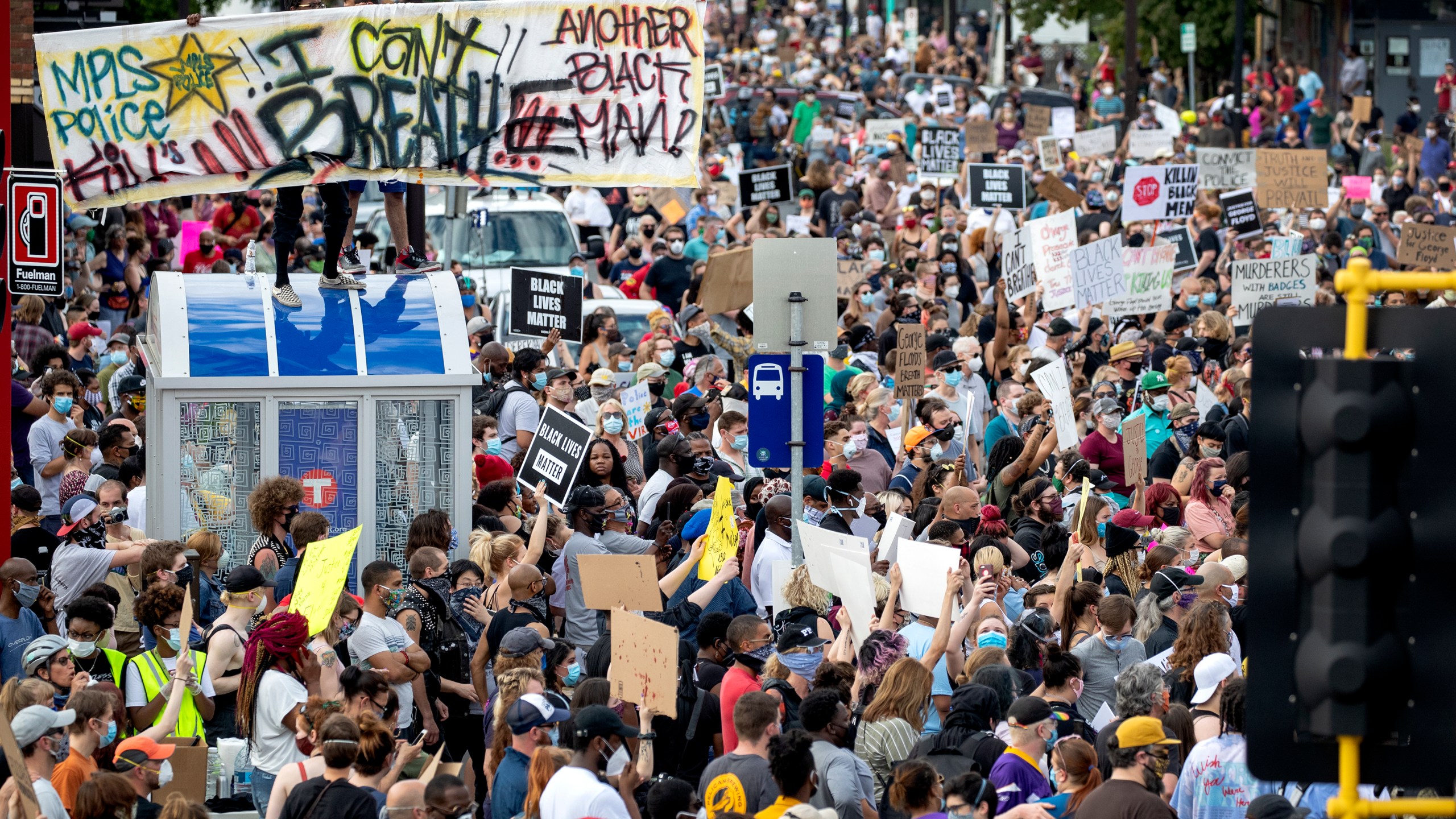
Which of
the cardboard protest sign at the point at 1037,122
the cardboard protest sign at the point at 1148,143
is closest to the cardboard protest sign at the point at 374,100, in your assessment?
the cardboard protest sign at the point at 1148,143

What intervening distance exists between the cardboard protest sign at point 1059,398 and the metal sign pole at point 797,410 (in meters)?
3.14

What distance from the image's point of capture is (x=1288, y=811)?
6566 millimetres

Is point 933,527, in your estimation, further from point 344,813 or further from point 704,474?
point 344,813

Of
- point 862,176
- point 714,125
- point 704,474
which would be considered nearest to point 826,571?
point 704,474

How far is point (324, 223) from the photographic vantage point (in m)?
11.9

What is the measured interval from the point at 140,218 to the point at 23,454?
8715 millimetres

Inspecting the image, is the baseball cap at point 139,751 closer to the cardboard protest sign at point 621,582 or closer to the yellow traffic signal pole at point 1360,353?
the cardboard protest sign at point 621,582

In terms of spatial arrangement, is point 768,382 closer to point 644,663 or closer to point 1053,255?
point 644,663

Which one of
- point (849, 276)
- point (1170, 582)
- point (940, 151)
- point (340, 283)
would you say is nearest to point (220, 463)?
point (340, 283)

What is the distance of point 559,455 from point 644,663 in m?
3.12

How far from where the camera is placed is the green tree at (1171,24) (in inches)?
1751

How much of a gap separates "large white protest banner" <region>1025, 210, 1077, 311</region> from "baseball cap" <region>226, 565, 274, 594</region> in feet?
34.9

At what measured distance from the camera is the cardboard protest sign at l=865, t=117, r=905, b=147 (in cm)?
2998

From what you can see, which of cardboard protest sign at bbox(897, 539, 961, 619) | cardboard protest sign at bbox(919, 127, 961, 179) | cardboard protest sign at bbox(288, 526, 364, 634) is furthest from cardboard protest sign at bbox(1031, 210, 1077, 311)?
cardboard protest sign at bbox(288, 526, 364, 634)
